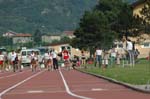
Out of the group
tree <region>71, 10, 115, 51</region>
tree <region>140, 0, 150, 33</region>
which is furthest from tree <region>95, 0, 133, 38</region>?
tree <region>140, 0, 150, 33</region>

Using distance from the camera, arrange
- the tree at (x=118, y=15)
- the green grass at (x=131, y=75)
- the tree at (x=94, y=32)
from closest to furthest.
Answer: the green grass at (x=131, y=75)
the tree at (x=118, y=15)
the tree at (x=94, y=32)

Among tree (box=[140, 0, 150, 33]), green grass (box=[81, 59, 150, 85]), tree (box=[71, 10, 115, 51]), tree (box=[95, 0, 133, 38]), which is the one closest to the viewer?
green grass (box=[81, 59, 150, 85])

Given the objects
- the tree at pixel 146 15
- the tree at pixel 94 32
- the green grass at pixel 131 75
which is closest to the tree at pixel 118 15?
the tree at pixel 94 32

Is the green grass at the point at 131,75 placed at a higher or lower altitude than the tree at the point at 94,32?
lower

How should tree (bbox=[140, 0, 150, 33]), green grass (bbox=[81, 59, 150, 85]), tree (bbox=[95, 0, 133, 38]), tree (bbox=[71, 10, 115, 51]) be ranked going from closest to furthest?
green grass (bbox=[81, 59, 150, 85]), tree (bbox=[140, 0, 150, 33]), tree (bbox=[95, 0, 133, 38]), tree (bbox=[71, 10, 115, 51])

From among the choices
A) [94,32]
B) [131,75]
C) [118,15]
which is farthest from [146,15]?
[131,75]

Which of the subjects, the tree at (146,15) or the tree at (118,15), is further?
the tree at (118,15)

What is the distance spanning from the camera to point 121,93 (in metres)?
19.3

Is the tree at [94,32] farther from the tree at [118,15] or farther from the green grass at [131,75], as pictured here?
the green grass at [131,75]

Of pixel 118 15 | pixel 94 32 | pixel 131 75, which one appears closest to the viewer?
pixel 131 75

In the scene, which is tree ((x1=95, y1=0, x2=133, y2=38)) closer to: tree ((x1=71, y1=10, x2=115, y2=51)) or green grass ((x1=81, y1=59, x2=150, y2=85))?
A: tree ((x1=71, y1=10, x2=115, y2=51))

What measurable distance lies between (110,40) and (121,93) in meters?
60.3

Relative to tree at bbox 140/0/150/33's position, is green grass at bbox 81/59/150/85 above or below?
below

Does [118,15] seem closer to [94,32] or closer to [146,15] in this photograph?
[94,32]
